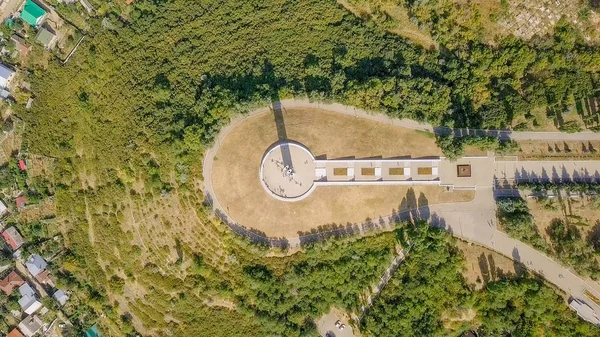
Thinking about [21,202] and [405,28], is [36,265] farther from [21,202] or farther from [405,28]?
[405,28]

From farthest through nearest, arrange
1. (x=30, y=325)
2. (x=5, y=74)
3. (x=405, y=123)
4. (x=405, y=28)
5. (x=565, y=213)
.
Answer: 1. (x=5, y=74)
2. (x=30, y=325)
3. (x=405, y=28)
4. (x=405, y=123)
5. (x=565, y=213)

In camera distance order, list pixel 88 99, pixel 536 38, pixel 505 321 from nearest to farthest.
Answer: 1. pixel 505 321
2. pixel 536 38
3. pixel 88 99

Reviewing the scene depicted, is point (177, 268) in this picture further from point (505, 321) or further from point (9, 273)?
point (505, 321)

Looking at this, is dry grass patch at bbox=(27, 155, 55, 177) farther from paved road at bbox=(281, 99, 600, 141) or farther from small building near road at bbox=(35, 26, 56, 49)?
paved road at bbox=(281, 99, 600, 141)

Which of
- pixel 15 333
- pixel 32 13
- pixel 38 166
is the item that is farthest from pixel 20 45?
pixel 15 333

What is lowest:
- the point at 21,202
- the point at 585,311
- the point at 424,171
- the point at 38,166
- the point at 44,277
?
the point at 585,311

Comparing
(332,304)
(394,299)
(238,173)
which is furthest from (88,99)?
(394,299)

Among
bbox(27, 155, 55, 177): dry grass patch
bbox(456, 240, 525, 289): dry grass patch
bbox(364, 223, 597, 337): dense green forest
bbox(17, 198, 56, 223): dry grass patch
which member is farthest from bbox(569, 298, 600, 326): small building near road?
bbox(27, 155, 55, 177): dry grass patch
